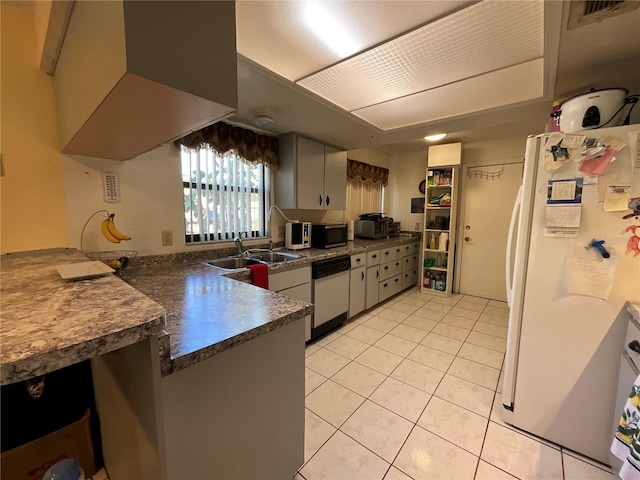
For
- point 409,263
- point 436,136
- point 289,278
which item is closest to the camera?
point 289,278

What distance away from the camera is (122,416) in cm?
98

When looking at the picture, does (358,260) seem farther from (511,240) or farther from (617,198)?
(617,198)

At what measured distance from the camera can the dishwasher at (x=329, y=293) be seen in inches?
101

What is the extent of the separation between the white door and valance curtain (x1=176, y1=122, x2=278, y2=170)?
3.02 metres

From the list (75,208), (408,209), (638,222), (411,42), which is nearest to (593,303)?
(638,222)

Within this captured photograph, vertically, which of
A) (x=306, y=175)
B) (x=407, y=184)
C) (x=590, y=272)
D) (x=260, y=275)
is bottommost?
(x=260, y=275)

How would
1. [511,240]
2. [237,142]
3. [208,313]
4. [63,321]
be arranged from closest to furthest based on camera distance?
[63,321] < [208,313] < [511,240] < [237,142]

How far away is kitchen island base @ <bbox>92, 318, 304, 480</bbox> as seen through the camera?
0.77 metres

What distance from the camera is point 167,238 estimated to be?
2.08 meters

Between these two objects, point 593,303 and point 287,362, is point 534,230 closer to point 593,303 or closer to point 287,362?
point 593,303

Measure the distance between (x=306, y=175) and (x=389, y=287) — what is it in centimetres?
201

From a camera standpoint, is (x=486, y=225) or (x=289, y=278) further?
(x=486, y=225)

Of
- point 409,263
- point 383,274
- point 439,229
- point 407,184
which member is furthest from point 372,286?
point 407,184

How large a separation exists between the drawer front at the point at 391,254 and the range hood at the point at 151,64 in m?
2.91
